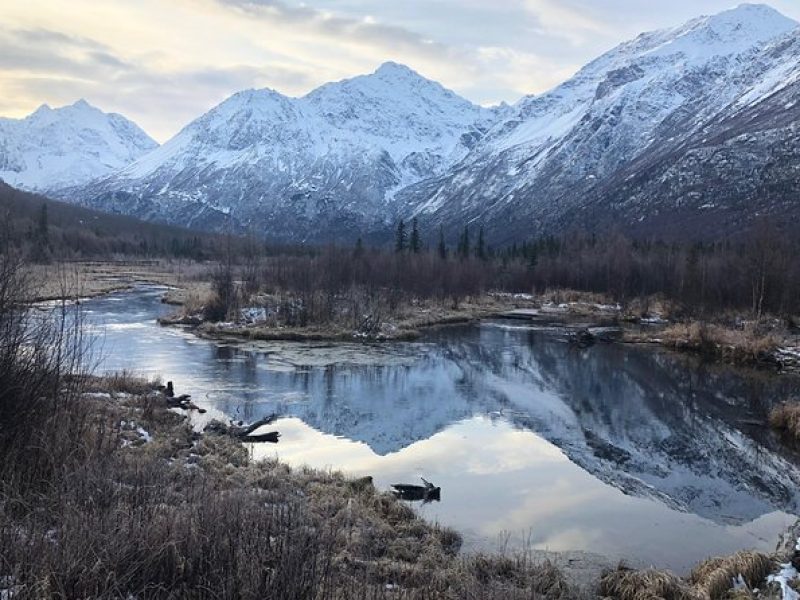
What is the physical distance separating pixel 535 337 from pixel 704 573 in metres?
40.6

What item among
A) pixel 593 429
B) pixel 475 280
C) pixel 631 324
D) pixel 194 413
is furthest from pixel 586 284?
pixel 194 413

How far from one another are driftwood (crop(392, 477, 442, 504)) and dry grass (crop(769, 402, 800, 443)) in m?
15.3

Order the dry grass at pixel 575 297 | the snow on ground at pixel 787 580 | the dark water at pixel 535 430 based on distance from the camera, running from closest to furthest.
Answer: the snow on ground at pixel 787 580
the dark water at pixel 535 430
the dry grass at pixel 575 297

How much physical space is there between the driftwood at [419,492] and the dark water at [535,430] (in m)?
0.28

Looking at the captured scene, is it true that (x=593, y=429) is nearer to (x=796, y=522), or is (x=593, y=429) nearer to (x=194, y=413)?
(x=796, y=522)

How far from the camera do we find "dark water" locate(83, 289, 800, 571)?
17.0m

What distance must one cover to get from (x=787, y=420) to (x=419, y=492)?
656 inches

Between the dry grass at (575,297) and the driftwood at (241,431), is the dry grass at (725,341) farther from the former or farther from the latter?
the dry grass at (575,297)

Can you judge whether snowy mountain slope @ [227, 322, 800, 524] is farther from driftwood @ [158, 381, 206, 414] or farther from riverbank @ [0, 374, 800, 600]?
riverbank @ [0, 374, 800, 600]

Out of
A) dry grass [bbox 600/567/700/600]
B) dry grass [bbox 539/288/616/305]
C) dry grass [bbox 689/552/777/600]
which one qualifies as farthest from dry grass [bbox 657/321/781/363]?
dry grass [bbox 539/288/616/305]

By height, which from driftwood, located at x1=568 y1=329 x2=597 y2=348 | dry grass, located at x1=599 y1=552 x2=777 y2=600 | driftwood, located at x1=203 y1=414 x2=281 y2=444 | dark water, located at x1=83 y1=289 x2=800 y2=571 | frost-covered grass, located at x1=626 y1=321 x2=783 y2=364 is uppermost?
frost-covered grass, located at x1=626 y1=321 x2=783 y2=364

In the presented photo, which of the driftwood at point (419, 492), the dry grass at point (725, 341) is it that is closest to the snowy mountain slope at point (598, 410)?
the dry grass at point (725, 341)

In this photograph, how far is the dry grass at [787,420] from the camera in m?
25.7

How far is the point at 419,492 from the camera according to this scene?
17922mm
